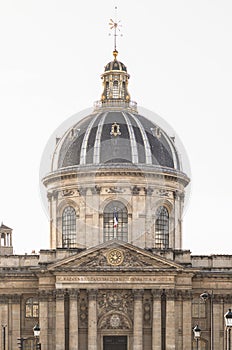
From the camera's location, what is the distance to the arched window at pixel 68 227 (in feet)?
315

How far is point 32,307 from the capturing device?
299 ft

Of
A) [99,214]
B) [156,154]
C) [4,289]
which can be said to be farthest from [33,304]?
[156,154]

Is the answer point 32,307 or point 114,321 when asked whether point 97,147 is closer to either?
point 32,307

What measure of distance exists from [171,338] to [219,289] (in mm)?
6313

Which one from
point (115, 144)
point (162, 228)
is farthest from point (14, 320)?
point (115, 144)

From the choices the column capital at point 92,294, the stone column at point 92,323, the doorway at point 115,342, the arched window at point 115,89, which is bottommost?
the doorway at point 115,342

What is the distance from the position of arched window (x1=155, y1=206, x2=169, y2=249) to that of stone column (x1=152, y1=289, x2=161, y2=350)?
8.88 metres

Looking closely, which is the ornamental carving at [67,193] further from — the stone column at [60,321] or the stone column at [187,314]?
the stone column at [187,314]

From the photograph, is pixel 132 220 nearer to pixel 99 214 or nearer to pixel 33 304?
pixel 99 214

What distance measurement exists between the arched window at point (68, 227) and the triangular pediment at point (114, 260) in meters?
8.41

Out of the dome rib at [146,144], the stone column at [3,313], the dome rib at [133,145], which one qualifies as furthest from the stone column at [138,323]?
the dome rib at [146,144]

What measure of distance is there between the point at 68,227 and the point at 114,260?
1020 cm

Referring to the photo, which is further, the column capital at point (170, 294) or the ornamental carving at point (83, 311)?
the ornamental carving at point (83, 311)

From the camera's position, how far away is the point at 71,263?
8738 centimetres
